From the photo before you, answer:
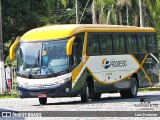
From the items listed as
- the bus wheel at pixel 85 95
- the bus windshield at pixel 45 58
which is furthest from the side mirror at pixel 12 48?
the bus wheel at pixel 85 95

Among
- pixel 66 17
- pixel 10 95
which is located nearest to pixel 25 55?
pixel 10 95

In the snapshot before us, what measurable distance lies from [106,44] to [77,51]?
2.77 meters

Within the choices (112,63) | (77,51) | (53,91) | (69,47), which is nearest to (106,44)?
(112,63)

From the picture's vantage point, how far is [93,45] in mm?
27500

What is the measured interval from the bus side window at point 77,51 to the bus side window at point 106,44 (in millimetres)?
1821

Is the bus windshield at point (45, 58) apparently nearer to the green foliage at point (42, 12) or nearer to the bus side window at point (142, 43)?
the bus side window at point (142, 43)

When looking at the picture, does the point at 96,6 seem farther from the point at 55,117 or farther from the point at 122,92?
the point at 55,117

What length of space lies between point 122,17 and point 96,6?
2421 millimetres

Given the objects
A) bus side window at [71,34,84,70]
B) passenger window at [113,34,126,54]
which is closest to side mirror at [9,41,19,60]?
bus side window at [71,34,84,70]

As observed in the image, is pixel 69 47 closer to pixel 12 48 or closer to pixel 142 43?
pixel 12 48

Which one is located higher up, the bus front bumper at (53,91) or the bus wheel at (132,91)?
the bus front bumper at (53,91)

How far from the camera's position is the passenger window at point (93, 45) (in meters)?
27.1

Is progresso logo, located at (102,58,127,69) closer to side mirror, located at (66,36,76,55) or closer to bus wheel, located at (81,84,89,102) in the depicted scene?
bus wheel, located at (81,84,89,102)

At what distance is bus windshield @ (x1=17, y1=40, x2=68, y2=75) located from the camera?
83.4 ft
